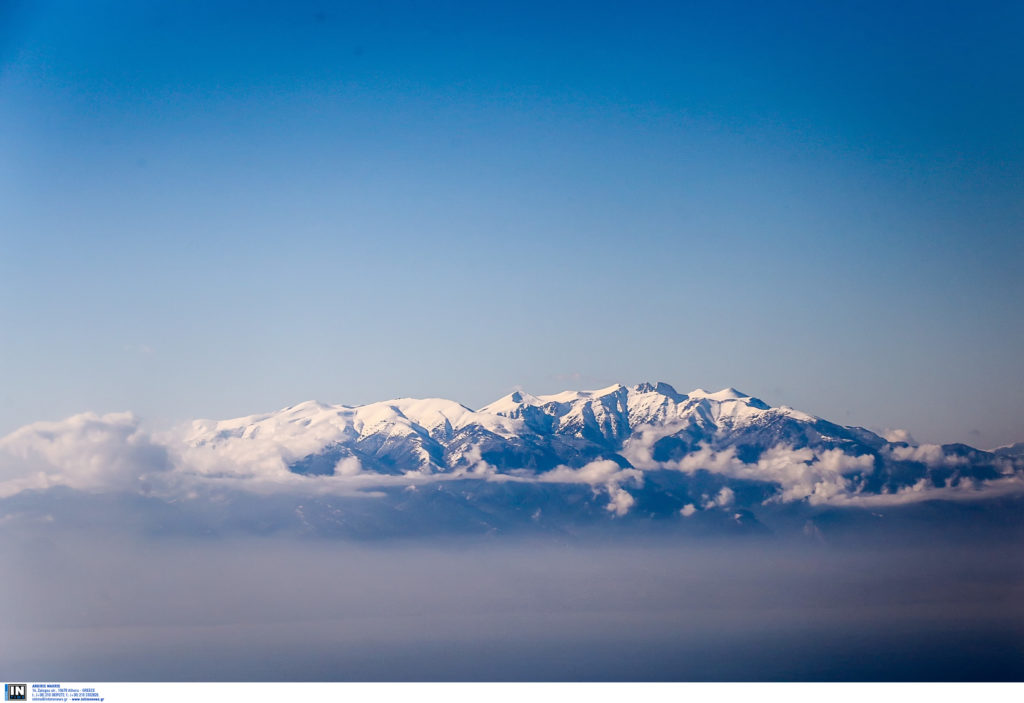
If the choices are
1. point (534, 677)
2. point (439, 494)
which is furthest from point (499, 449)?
point (534, 677)

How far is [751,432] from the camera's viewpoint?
19750 mm

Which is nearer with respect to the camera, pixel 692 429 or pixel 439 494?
pixel 692 429

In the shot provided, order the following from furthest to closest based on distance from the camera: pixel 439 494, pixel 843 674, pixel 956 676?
pixel 439 494, pixel 843 674, pixel 956 676

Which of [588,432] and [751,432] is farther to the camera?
[588,432]

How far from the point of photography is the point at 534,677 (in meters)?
19.6

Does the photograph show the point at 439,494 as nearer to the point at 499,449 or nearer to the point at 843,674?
the point at 499,449
